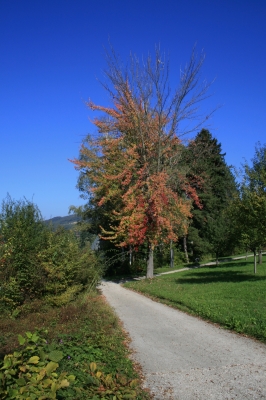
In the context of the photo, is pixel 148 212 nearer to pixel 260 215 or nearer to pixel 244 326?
pixel 260 215

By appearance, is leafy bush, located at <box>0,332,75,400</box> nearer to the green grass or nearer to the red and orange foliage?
the green grass

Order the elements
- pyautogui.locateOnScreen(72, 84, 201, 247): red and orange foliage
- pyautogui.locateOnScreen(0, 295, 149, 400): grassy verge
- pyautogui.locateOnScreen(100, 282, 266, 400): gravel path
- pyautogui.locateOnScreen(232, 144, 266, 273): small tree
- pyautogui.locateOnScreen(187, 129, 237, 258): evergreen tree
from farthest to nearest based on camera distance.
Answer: pyautogui.locateOnScreen(187, 129, 237, 258): evergreen tree < pyautogui.locateOnScreen(72, 84, 201, 247): red and orange foliage < pyautogui.locateOnScreen(232, 144, 266, 273): small tree < pyautogui.locateOnScreen(100, 282, 266, 400): gravel path < pyautogui.locateOnScreen(0, 295, 149, 400): grassy verge

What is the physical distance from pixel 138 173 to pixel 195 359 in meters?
13.9

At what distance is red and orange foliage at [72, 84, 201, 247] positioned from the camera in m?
19.2

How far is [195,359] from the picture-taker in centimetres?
635

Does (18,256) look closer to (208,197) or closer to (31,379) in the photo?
(31,379)

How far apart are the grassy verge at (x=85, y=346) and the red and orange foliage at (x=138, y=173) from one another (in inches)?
389

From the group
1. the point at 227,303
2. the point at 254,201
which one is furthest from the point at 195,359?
→ the point at 254,201

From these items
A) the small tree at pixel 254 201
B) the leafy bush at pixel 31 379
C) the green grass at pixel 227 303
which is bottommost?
the green grass at pixel 227 303

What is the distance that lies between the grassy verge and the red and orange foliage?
32.4ft

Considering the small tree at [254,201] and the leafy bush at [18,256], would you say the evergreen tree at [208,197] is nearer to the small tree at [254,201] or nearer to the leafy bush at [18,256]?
the small tree at [254,201]

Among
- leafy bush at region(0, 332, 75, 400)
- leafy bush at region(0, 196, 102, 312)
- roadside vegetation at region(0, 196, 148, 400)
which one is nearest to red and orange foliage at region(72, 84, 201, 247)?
roadside vegetation at region(0, 196, 148, 400)

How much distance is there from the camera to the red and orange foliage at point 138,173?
62.9 feet

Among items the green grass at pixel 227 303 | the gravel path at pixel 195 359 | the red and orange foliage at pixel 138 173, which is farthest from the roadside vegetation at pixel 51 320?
the red and orange foliage at pixel 138 173
